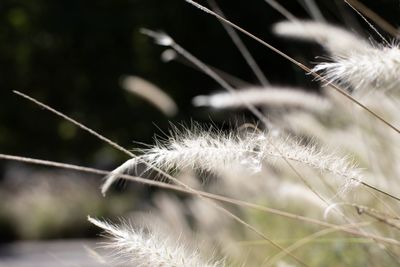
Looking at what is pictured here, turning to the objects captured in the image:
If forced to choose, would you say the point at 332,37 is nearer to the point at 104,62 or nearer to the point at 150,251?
the point at 150,251

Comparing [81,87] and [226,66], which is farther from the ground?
[81,87]

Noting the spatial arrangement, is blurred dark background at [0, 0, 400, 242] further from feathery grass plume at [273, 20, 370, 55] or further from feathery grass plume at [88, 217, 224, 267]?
feathery grass plume at [88, 217, 224, 267]

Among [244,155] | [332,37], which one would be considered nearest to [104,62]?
[332,37]

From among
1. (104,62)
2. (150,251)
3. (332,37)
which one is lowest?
(150,251)

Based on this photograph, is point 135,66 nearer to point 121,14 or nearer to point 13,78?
point 121,14

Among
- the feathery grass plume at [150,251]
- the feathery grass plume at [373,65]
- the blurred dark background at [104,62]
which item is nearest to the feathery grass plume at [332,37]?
the feathery grass plume at [373,65]

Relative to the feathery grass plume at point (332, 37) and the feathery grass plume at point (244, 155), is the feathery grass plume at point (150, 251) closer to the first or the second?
the feathery grass plume at point (244, 155)

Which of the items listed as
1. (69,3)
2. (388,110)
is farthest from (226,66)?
(388,110)

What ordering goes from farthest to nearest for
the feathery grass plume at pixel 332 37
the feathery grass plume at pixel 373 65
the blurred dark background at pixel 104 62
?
the blurred dark background at pixel 104 62
the feathery grass plume at pixel 332 37
the feathery grass plume at pixel 373 65
